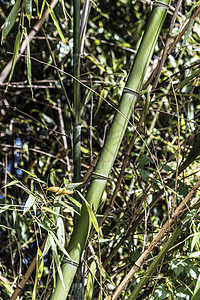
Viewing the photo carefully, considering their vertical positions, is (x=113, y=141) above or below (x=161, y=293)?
above

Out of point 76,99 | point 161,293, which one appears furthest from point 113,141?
point 161,293

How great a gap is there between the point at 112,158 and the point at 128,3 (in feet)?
2.99

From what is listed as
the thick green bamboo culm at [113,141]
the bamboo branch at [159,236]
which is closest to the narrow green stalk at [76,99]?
the thick green bamboo culm at [113,141]

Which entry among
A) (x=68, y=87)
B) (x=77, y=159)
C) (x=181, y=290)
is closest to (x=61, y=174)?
(x=68, y=87)

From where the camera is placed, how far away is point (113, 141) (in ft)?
2.13

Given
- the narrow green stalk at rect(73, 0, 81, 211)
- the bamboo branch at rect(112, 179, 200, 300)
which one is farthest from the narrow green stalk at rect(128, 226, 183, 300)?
the narrow green stalk at rect(73, 0, 81, 211)

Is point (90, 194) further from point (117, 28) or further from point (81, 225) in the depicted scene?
point (117, 28)

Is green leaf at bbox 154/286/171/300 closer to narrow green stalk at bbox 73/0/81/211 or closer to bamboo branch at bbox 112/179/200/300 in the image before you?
bamboo branch at bbox 112/179/200/300

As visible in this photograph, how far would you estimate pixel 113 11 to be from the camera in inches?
56.5

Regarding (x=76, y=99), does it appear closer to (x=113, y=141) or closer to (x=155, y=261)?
(x=113, y=141)

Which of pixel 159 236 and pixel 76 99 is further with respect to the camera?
pixel 76 99

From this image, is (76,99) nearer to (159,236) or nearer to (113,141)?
(113,141)

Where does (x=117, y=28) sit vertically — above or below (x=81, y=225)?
above

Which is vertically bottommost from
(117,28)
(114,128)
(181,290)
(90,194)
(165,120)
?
(181,290)
